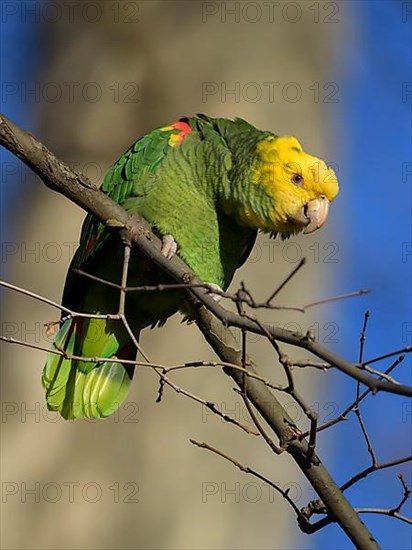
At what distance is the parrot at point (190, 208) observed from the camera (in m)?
2.79

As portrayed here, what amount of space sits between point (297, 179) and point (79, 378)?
3.63ft

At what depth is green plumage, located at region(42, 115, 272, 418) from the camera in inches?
110

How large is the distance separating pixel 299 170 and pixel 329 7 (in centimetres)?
135

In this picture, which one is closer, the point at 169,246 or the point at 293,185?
the point at 169,246

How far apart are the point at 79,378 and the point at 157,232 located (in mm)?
699

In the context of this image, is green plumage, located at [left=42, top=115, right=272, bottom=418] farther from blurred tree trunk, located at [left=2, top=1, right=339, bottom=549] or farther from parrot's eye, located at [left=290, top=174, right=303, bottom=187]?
blurred tree trunk, located at [left=2, top=1, right=339, bottom=549]

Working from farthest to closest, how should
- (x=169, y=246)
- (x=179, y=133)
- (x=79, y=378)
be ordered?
(x=79, y=378) → (x=179, y=133) → (x=169, y=246)

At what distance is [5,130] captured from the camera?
1.93 metres

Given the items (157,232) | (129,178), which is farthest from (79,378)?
(129,178)

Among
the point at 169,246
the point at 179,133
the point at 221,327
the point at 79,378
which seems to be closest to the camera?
the point at 221,327

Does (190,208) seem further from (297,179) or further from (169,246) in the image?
(297,179)

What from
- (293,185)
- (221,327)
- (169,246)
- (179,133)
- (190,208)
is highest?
(179,133)

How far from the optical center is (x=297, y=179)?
9.27ft

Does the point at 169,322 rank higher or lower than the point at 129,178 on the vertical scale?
lower
